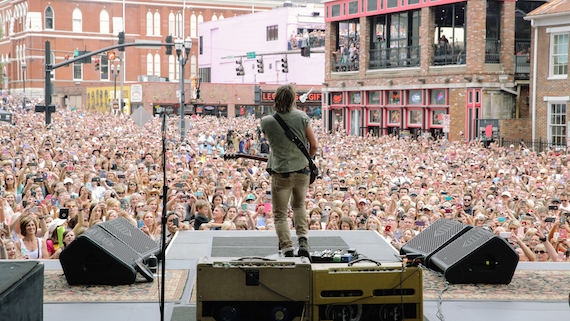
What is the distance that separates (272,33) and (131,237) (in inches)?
2381

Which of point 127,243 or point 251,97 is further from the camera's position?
point 251,97

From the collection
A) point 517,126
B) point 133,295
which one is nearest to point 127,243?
point 133,295

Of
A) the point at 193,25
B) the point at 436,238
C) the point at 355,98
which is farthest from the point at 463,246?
the point at 193,25

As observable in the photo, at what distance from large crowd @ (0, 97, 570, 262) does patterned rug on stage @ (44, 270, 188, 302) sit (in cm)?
246

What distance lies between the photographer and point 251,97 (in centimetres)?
6100

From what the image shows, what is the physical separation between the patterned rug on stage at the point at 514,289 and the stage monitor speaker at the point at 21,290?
3476mm

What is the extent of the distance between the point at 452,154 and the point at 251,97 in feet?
132

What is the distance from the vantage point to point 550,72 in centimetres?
2833

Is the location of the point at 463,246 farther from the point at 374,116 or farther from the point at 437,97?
the point at 374,116

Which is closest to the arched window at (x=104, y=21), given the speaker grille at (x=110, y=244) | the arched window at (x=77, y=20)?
the arched window at (x=77, y=20)

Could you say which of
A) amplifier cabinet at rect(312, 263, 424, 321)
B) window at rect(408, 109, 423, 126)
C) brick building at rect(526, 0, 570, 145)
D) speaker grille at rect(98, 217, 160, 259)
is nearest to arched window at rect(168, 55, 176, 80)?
window at rect(408, 109, 423, 126)

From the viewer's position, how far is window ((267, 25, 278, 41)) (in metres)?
66.0

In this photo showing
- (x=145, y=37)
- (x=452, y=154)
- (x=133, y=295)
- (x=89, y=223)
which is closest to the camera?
(x=133, y=295)

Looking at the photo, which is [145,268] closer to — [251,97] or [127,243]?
[127,243]
